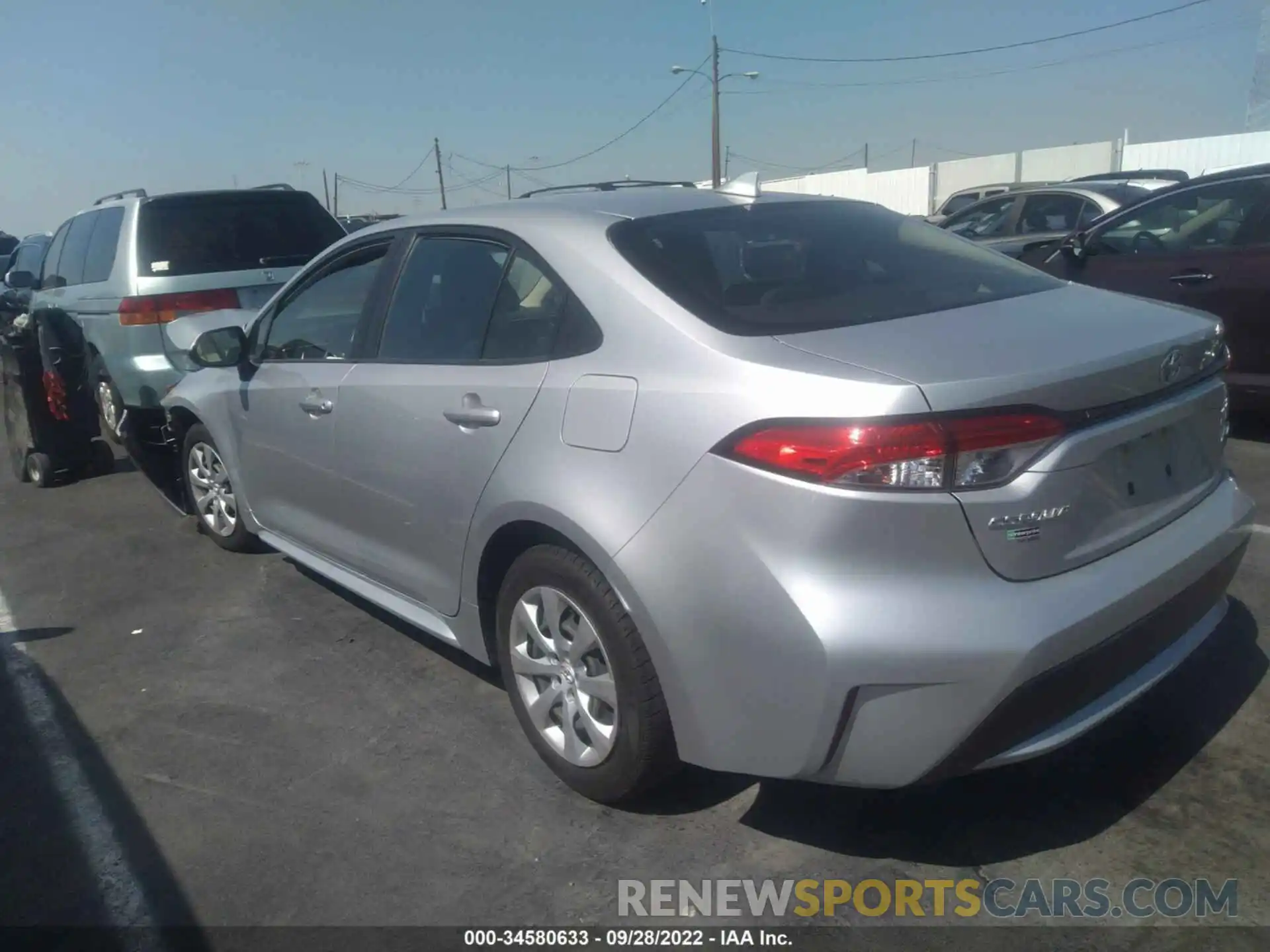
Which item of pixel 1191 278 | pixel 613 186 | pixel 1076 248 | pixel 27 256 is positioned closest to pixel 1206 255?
pixel 1191 278

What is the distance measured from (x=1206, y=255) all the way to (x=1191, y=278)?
0.16m

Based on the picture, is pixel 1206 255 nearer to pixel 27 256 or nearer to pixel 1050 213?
pixel 1050 213

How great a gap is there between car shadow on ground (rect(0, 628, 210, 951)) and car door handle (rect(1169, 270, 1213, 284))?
240 inches

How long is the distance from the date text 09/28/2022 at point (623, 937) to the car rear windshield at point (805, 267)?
1.45 metres

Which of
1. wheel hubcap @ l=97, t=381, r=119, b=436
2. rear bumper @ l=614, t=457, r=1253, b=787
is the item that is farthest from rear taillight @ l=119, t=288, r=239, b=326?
rear bumper @ l=614, t=457, r=1253, b=787

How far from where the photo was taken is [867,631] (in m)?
2.27

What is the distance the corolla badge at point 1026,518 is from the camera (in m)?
2.27

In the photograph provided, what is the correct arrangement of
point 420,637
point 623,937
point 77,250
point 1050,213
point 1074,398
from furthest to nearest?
point 1050,213 < point 77,250 < point 420,637 < point 623,937 < point 1074,398

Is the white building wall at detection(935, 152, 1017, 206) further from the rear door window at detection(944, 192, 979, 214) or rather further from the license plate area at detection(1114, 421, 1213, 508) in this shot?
the license plate area at detection(1114, 421, 1213, 508)

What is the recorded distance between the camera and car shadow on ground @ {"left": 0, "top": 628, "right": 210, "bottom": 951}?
2.68 metres

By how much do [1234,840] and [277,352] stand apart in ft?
12.5

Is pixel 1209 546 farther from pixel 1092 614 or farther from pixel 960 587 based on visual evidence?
pixel 960 587

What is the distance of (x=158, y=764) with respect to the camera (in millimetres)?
3432

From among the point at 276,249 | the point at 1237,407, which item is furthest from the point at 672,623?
the point at 276,249
